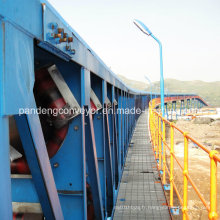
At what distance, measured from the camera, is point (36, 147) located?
1186 millimetres

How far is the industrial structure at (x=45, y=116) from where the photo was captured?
949mm

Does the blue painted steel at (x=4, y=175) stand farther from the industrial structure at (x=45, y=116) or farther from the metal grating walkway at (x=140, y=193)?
the metal grating walkway at (x=140, y=193)

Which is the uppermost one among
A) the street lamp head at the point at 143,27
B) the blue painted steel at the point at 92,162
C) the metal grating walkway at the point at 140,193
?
the street lamp head at the point at 143,27

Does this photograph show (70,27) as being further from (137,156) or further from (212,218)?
(137,156)

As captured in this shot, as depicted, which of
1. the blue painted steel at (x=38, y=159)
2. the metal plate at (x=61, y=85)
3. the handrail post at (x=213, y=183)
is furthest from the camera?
the metal plate at (x=61, y=85)

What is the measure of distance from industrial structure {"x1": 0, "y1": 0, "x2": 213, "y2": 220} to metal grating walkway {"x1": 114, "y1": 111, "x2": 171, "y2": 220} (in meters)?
1.10

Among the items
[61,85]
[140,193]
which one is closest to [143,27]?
[140,193]

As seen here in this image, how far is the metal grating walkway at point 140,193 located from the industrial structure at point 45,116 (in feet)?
3.60

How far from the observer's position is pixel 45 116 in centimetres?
203

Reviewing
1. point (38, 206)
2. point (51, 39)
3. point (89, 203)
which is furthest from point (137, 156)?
point (51, 39)

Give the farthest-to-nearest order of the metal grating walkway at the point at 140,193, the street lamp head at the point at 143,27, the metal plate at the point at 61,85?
the street lamp head at the point at 143,27 < the metal grating walkway at the point at 140,193 < the metal plate at the point at 61,85

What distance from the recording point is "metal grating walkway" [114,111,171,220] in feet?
13.7

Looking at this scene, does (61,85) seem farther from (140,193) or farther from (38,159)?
(140,193)

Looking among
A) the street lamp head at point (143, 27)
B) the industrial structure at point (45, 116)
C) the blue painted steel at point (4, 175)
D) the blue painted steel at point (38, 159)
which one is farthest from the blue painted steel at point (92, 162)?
the street lamp head at point (143, 27)
